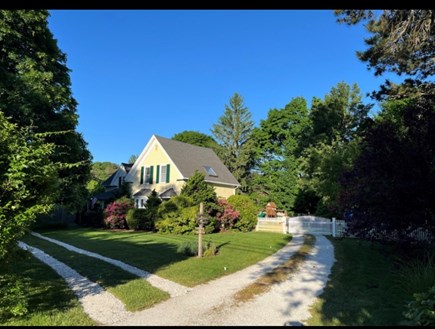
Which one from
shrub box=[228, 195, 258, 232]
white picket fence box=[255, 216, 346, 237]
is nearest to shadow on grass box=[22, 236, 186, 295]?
shrub box=[228, 195, 258, 232]

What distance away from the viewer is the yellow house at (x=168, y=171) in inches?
1161

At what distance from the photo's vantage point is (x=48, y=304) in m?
5.98

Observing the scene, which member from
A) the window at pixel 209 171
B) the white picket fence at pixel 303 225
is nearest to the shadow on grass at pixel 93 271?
the white picket fence at pixel 303 225

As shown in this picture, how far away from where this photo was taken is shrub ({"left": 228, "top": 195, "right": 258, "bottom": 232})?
78.8 feet

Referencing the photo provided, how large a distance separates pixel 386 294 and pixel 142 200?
25408 mm

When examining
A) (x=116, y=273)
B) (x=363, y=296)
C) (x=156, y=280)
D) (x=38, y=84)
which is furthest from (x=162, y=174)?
(x=363, y=296)

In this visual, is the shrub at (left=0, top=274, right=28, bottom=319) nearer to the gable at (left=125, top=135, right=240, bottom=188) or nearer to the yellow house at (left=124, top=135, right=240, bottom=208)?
the yellow house at (left=124, top=135, right=240, bottom=208)

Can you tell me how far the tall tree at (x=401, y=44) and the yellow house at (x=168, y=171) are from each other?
64.1 ft

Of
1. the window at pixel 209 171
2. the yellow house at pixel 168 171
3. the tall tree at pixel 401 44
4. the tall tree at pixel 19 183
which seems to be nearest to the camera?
the tall tree at pixel 19 183

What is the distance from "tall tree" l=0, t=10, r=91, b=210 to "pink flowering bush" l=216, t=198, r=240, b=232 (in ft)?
29.3

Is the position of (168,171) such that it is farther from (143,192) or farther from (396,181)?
(396,181)

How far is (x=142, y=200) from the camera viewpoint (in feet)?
99.7

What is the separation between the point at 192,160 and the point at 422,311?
90.8 ft

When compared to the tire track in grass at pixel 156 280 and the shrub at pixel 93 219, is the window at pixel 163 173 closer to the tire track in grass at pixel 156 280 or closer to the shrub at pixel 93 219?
the shrub at pixel 93 219
